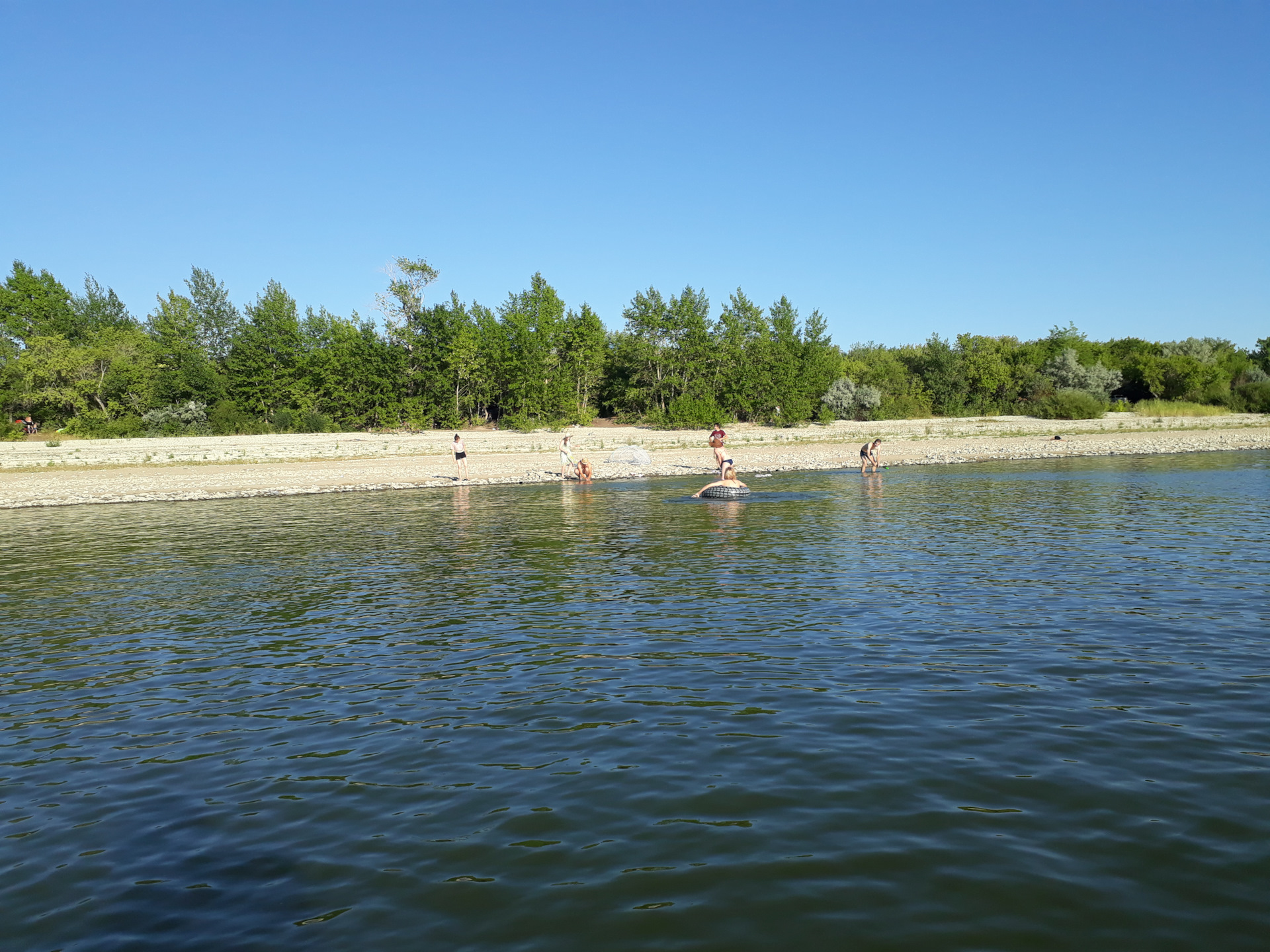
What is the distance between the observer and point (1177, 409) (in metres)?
66.9

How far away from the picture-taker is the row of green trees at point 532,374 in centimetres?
6525

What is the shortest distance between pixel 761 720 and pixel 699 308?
64.8 meters

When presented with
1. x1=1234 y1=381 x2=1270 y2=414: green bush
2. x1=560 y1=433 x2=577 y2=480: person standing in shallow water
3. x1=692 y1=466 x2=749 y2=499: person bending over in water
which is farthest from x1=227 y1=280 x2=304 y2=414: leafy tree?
x1=1234 y1=381 x2=1270 y2=414: green bush

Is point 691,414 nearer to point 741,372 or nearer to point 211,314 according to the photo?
point 741,372

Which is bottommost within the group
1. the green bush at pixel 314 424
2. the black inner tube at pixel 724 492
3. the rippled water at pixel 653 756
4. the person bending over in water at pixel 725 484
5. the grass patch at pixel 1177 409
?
the rippled water at pixel 653 756

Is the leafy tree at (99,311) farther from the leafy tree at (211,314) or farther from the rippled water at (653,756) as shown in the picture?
the rippled water at (653,756)

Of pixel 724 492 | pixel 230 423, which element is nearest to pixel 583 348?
pixel 230 423

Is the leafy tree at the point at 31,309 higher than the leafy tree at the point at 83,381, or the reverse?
the leafy tree at the point at 31,309

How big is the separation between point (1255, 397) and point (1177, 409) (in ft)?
23.3

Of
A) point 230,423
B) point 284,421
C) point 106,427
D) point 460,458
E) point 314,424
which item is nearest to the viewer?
point 460,458

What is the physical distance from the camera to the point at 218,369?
7050cm

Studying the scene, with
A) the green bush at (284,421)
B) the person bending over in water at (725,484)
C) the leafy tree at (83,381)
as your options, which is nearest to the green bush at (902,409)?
the person bending over in water at (725,484)

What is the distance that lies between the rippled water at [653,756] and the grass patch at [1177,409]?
192ft

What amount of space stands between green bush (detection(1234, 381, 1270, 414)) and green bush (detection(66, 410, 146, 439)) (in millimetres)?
83500
